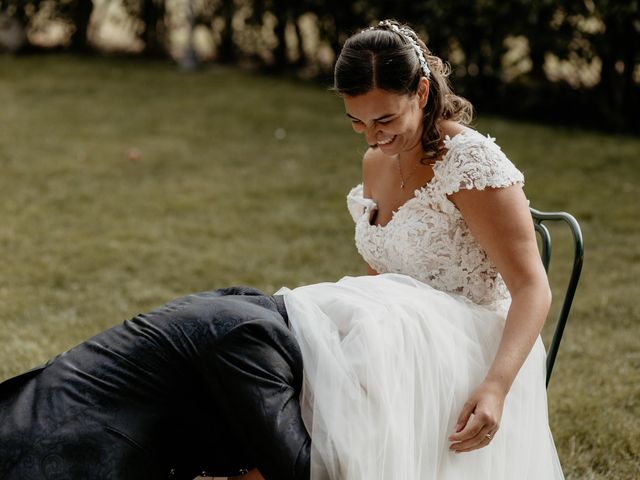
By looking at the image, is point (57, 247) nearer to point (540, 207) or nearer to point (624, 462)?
point (540, 207)

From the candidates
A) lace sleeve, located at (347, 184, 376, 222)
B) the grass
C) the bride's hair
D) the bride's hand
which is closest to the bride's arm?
the bride's hand

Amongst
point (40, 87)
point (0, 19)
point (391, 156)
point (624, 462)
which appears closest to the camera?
point (391, 156)

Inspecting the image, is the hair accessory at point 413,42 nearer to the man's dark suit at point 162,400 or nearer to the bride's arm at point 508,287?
the bride's arm at point 508,287

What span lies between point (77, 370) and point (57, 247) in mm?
3296

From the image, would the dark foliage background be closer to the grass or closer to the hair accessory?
the grass

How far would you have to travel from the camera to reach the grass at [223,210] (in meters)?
3.97

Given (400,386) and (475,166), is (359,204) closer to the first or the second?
(475,166)

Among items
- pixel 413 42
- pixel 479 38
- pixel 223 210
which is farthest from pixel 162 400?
pixel 479 38

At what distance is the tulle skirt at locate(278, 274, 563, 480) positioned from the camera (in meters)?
2.08

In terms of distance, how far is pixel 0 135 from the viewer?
7.30 metres

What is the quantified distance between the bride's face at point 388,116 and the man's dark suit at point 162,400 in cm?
62

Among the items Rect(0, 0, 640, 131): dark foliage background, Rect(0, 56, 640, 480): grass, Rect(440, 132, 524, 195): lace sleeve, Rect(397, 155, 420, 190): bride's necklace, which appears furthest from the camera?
Rect(0, 0, 640, 131): dark foliage background

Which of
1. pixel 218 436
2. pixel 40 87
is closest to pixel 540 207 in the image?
pixel 218 436

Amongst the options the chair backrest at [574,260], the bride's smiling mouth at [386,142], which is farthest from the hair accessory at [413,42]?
the chair backrest at [574,260]
